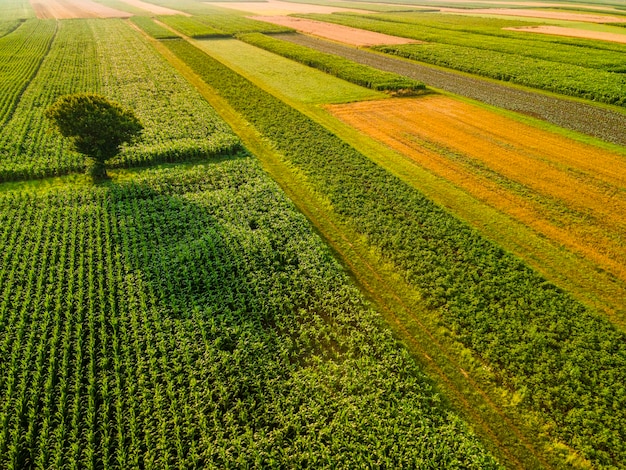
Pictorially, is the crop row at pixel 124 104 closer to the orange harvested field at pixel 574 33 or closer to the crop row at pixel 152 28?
the crop row at pixel 152 28

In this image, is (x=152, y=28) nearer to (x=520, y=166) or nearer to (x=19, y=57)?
(x=19, y=57)

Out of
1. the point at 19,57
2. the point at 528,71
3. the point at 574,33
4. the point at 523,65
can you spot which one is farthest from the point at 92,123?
the point at 574,33

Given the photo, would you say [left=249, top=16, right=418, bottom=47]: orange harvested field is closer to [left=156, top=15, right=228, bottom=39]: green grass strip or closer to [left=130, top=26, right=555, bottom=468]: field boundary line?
[left=156, top=15, right=228, bottom=39]: green grass strip

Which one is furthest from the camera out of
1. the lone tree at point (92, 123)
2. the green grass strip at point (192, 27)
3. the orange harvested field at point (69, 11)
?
the orange harvested field at point (69, 11)

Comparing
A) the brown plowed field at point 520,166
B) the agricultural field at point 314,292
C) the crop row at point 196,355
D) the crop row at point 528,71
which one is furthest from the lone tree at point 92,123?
the crop row at point 528,71

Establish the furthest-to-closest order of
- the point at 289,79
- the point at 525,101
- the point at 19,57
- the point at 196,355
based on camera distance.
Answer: the point at 19,57
the point at 289,79
the point at 525,101
the point at 196,355

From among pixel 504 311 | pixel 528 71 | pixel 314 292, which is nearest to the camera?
pixel 504 311
